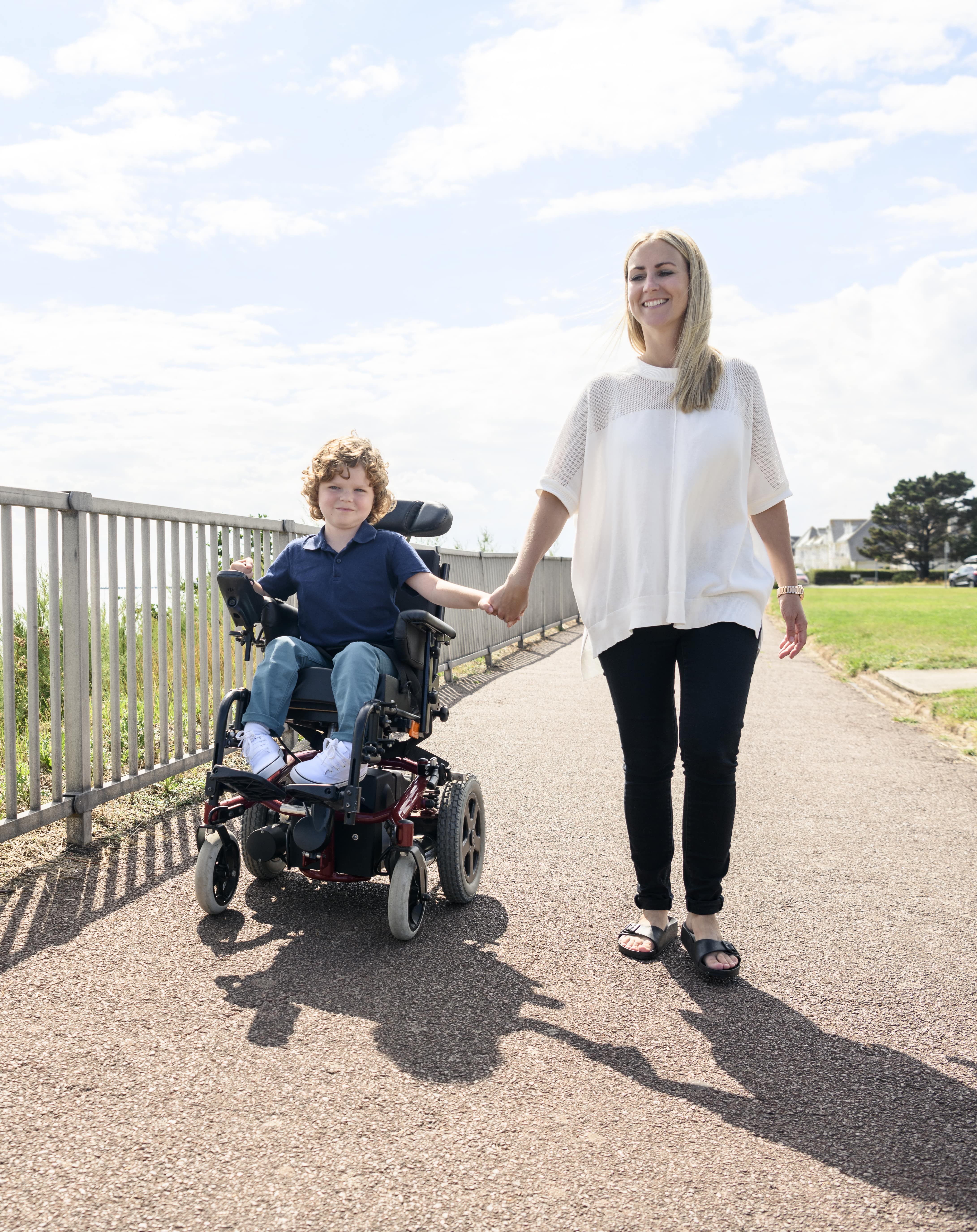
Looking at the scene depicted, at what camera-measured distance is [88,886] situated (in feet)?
12.1

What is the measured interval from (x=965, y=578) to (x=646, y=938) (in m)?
69.3

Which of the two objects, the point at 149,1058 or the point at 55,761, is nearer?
the point at 149,1058

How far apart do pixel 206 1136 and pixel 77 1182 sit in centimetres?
25

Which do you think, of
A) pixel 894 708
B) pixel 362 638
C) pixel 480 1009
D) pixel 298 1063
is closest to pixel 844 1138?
pixel 480 1009

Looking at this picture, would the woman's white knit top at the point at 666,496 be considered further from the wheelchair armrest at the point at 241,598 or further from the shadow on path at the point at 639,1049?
the wheelchair armrest at the point at 241,598

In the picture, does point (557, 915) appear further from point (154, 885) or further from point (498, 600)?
point (154, 885)

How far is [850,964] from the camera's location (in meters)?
3.10

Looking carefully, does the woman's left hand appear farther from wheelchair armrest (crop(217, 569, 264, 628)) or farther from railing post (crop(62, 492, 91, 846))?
railing post (crop(62, 492, 91, 846))

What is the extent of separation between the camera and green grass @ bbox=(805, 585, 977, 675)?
12.0m

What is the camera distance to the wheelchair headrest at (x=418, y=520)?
4023mm

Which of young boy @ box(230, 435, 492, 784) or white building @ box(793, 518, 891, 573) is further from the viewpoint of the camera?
white building @ box(793, 518, 891, 573)

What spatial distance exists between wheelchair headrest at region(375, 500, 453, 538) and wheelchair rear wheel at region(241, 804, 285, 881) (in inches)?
45.9

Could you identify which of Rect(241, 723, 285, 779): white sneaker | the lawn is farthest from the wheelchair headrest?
the lawn

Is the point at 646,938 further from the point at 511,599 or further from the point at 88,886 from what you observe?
the point at 88,886
